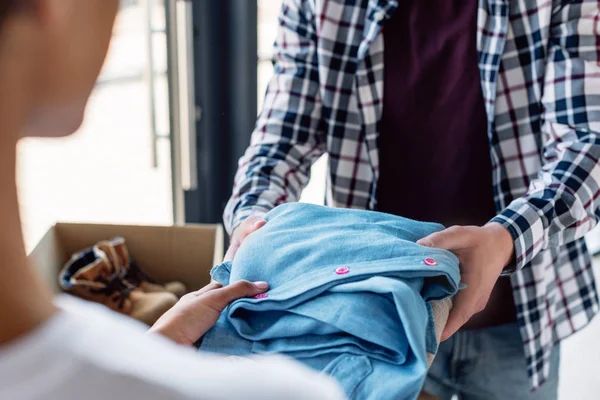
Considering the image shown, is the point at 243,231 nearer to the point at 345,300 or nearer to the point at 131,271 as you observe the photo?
the point at 345,300

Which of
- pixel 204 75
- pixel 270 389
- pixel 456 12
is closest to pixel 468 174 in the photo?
pixel 456 12

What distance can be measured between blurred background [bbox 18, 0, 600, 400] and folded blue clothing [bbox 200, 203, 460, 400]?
1.02m

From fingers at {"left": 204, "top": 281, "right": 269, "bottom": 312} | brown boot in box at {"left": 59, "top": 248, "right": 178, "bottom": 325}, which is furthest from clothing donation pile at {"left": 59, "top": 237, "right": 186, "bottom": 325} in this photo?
fingers at {"left": 204, "top": 281, "right": 269, "bottom": 312}

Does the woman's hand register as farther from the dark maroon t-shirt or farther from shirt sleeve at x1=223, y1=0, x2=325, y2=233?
the dark maroon t-shirt

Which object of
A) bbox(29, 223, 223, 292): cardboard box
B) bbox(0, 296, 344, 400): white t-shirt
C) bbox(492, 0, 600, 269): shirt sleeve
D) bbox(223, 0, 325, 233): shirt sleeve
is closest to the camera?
bbox(0, 296, 344, 400): white t-shirt

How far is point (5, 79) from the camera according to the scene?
34 centimetres

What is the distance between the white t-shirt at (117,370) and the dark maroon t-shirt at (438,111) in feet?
2.44

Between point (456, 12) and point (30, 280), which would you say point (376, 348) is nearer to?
point (30, 280)

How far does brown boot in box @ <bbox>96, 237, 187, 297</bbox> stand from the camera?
62.3 inches

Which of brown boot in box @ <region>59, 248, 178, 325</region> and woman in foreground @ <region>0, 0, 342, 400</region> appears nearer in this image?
woman in foreground @ <region>0, 0, 342, 400</region>

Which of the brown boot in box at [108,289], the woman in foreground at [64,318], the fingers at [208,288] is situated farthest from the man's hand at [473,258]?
the brown boot in box at [108,289]

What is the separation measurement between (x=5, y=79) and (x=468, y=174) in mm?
842

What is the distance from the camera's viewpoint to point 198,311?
2.29 feet

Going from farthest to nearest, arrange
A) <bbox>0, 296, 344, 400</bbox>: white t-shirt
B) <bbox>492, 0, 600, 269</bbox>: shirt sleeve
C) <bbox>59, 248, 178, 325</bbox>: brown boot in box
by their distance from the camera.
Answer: <bbox>59, 248, 178, 325</bbox>: brown boot in box, <bbox>492, 0, 600, 269</bbox>: shirt sleeve, <bbox>0, 296, 344, 400</bbox>: white t-shirt
